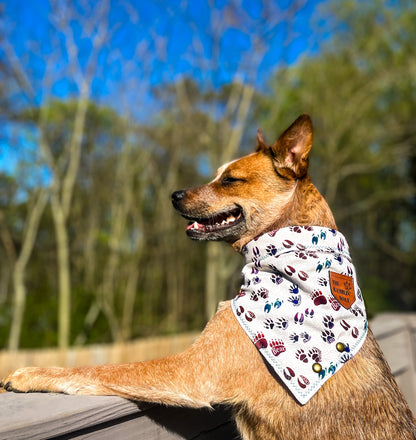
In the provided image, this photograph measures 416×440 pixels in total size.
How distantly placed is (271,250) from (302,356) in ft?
1.68

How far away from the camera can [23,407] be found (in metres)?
1.44

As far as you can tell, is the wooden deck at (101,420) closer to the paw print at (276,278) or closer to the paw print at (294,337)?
the paw print at (294,337)

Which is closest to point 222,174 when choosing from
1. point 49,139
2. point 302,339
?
point 302,339

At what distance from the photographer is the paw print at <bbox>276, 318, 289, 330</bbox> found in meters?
1.91

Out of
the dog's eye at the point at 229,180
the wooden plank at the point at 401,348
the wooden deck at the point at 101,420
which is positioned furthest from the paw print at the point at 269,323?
the wooden plank at the point at 401,348

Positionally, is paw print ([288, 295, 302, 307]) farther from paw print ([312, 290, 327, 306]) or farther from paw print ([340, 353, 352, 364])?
paw print ([340, 353, 352, 364])

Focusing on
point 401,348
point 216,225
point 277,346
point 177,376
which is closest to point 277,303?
point 277,346

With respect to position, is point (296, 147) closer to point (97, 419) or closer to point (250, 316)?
point (250, 316)

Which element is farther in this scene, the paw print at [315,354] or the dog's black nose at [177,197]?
the dog's black nose at [177,197]

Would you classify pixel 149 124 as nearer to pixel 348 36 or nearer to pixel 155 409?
pixel 348 36

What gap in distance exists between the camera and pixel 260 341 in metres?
1.89

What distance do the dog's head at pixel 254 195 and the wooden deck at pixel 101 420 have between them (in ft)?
3.05

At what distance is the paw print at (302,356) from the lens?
1846 mm

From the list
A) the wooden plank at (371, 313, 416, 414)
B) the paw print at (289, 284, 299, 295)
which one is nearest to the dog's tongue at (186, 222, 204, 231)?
the paw print at (289, 284, 299, 295)
